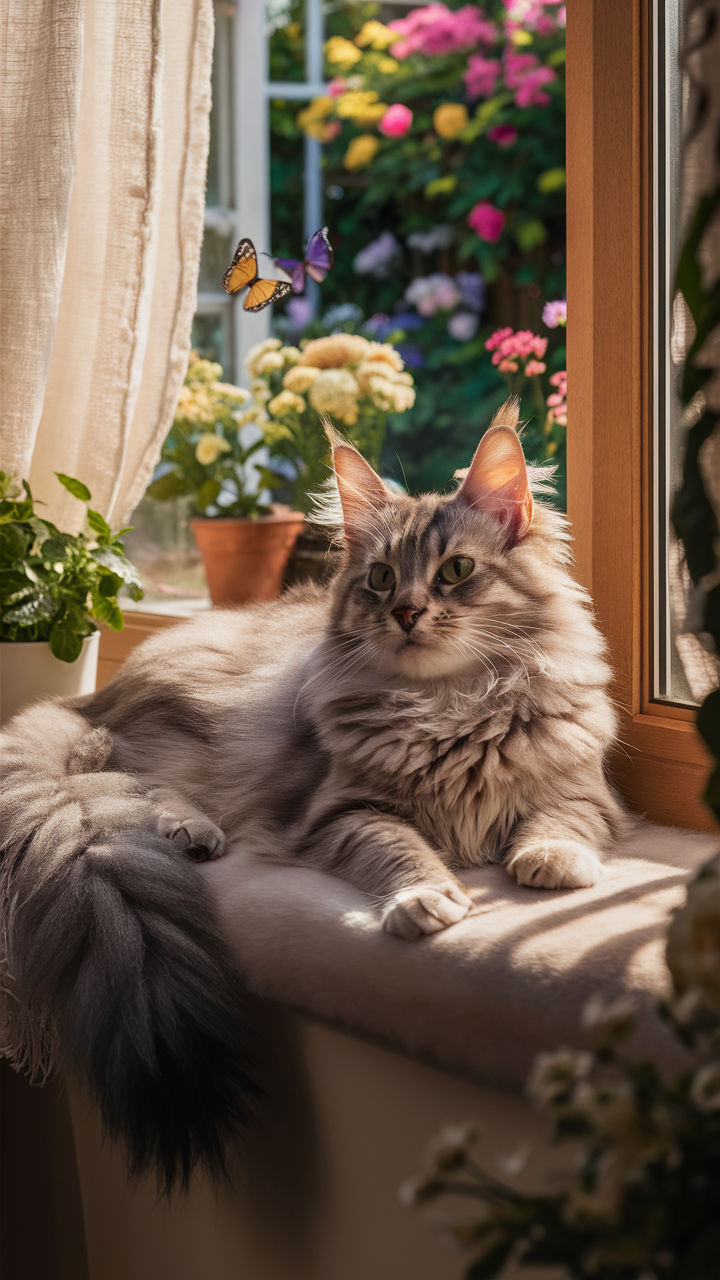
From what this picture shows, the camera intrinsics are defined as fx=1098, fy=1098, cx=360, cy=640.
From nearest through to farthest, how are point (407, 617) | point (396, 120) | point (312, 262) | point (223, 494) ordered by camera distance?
point (407, 617) < point (312, 262) < point (223, 494) < point (396, 120)

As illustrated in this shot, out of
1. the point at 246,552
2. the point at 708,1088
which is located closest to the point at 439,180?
the point at 246,552

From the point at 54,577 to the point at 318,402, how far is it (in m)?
0.60

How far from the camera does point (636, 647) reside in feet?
5.03

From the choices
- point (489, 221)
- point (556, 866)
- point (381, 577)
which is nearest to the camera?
point (556, 866)

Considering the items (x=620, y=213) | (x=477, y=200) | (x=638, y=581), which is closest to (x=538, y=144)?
(x=477, y=200)

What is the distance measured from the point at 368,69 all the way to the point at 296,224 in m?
0.57

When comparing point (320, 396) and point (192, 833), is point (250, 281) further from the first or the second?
point (192, 833)

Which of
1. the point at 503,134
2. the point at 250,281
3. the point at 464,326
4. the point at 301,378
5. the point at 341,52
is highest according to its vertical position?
the point at 341,52

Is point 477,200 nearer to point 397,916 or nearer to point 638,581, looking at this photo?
point 638,581

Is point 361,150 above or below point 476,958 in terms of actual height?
above

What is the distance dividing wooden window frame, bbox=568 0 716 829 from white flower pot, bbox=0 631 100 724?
37.9 inches

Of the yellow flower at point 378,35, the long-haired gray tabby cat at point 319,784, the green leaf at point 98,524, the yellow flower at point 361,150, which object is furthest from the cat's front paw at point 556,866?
the yellow flower at point 378,35

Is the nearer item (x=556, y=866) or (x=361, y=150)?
(x=556, y=866)

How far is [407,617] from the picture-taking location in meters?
1.37
